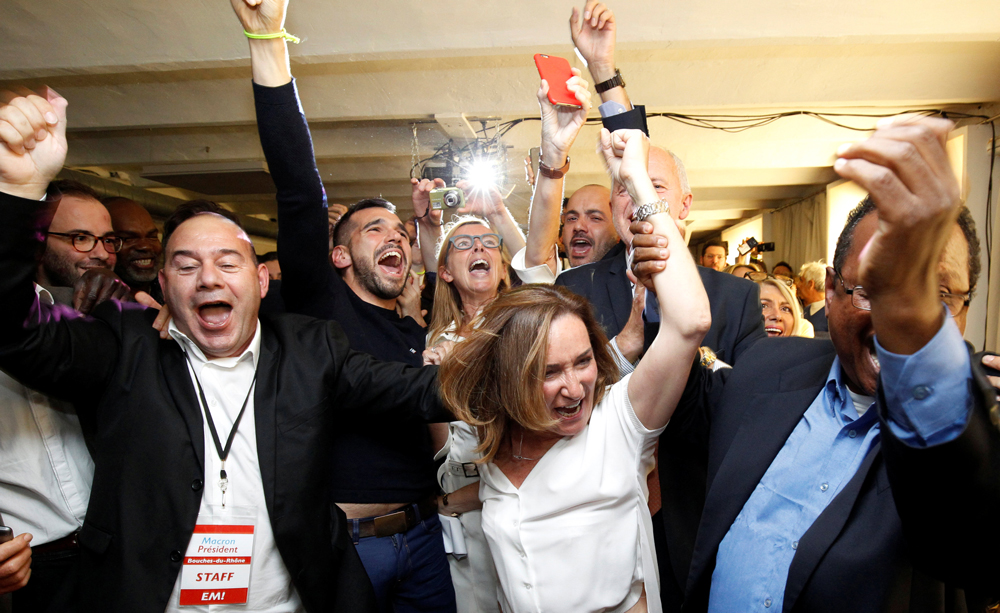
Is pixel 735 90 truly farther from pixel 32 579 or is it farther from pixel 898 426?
pixel 32 579

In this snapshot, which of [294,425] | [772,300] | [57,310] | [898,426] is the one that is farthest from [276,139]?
[772,300]

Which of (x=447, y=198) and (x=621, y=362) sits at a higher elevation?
(x=447, y=198)

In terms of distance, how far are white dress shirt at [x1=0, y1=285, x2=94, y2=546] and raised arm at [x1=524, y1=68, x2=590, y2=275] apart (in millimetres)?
1559

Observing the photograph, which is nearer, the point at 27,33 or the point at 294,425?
the point at 294,425

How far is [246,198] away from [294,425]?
982 cm

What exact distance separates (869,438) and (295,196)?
59.7 inches

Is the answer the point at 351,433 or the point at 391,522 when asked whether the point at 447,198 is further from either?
the point at 391,522

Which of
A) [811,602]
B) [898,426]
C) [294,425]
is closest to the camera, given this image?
[898,426]

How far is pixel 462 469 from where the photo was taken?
1.85 m

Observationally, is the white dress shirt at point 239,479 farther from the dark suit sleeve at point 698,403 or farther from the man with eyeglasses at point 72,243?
the dark suit sleeve at point 698,403

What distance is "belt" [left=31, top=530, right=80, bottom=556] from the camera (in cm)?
144

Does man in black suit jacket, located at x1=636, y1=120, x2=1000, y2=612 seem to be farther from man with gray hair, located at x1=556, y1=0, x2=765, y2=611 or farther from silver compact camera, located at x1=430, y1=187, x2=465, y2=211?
silver compact camera, located at x1=430, y1=187, x2=465, y2=211

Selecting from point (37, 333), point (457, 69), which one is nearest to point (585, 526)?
point (37, 333)

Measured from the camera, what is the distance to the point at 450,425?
1917mm
